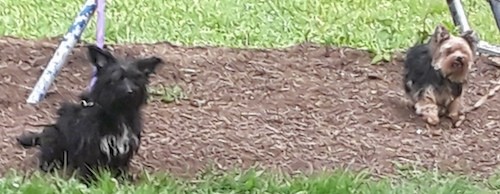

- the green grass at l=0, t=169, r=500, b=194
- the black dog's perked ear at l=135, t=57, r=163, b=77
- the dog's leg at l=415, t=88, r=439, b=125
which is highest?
the black dog's perked ear at l=135, t=57, r=163, b=77

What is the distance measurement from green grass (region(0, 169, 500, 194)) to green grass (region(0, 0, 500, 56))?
373 centimetres

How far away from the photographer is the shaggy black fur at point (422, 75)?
26.5 ft

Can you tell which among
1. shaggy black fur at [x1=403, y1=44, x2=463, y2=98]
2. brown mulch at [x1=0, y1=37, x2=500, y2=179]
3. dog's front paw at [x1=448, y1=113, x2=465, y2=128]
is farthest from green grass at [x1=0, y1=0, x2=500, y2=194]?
dog's front paw at [x1=448, y1=113, x2=465, y2=128]

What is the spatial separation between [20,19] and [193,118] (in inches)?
171

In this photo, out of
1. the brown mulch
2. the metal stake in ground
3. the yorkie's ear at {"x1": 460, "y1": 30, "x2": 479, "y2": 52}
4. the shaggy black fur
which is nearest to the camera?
the brown mulch

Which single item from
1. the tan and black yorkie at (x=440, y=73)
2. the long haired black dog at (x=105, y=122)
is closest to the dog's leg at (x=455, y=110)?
the tan and black yorkie at (x=440, y=73)

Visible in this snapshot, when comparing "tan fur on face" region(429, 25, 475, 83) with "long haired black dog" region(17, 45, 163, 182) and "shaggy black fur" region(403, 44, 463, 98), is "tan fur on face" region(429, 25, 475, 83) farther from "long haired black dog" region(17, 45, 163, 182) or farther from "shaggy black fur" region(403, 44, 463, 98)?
"long haired black dog" region(17, 45, 163, 182)

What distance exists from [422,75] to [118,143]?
2.68m

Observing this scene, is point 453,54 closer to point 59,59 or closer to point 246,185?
point 246,185

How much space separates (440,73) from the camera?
8016 mm

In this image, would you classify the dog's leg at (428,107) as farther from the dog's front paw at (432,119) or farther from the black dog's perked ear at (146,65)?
the black dog's perked ear at (146,65)

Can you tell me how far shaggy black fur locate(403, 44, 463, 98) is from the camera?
807 cm

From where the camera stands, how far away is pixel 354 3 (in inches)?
535

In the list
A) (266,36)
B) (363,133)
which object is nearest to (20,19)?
(266,36)
